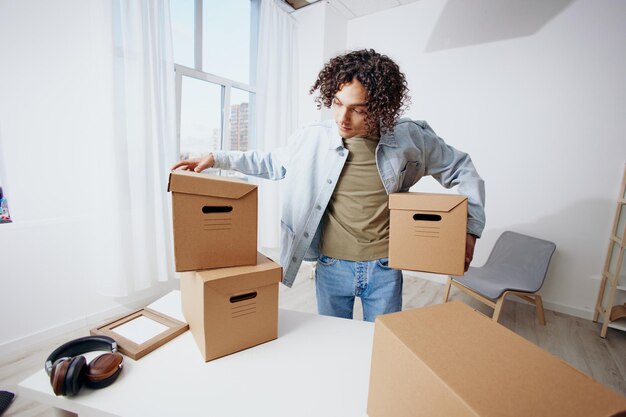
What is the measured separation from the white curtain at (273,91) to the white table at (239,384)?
2432 millimetres

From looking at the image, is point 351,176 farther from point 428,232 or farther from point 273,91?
point 273,91

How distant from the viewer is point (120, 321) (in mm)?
904

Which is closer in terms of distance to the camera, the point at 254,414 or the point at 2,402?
the point at 254,414

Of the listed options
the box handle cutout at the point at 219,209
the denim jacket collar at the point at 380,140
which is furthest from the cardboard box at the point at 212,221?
the denim jacket collar at the point at 380,140

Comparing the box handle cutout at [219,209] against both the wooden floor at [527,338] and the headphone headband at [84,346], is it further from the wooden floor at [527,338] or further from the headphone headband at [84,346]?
the wooden floor at [527,338]

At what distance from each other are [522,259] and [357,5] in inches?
113

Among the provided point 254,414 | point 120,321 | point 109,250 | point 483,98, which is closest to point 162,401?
point 254,414

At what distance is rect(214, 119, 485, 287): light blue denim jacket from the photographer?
1.08 metres

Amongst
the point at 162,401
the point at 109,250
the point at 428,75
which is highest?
the point at 428,75

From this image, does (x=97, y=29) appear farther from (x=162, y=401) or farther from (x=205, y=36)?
(x=162, y=401)

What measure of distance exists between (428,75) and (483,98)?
577 mm

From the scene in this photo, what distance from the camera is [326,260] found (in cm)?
116

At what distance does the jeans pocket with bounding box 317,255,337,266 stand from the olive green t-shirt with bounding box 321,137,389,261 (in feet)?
0.06

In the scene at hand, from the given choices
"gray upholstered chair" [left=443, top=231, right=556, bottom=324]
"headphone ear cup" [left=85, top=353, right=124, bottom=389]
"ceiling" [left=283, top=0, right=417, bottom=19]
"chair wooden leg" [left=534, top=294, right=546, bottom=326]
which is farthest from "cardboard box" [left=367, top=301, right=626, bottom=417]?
"ceiling" [left=283, top=0, right=417, bottom=19]
